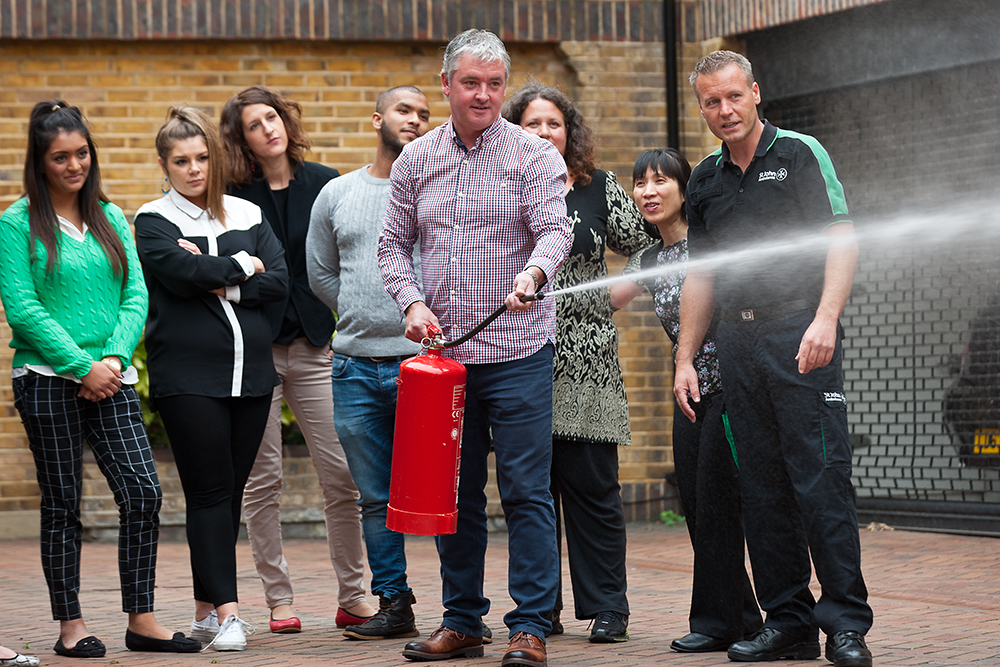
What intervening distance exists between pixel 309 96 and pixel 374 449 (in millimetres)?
4303

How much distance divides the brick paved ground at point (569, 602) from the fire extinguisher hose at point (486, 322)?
1162 millimetres

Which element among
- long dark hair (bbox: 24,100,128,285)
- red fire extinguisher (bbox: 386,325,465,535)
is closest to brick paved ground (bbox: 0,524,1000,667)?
red fire extinguisher (bbox: 386,325,465,535)

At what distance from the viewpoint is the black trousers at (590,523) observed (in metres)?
5.11

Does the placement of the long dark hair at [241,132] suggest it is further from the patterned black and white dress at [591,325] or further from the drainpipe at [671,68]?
the drainpipe at [671,68]

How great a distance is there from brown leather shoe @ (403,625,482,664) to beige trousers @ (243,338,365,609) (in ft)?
2.91

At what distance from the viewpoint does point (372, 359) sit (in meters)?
5.18

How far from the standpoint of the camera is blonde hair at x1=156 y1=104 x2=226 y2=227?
5.09 metres

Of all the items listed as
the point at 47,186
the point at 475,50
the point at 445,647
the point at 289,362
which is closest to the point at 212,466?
the point at 289,362

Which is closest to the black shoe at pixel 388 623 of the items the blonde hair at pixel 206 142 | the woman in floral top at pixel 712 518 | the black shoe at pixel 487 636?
the black shoe at pixel 487 636

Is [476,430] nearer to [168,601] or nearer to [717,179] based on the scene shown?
[717,179]

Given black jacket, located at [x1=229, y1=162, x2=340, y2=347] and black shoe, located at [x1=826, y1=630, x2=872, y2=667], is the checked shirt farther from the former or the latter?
black shoe, located at [x1=826, y1=630, x2=872, y2=667]

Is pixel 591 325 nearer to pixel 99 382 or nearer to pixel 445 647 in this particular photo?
pixel 445 647

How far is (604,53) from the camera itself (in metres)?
8.98

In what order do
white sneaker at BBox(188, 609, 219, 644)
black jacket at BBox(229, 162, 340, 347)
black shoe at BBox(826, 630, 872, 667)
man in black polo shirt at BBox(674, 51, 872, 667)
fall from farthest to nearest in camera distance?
black jacket at BBox(229, 162, 340, 347) → white sneaker at BBox(188, 609, 219, 644) → man in black polo shirt at BBox(674, 51, 872, 667) → black shoe at BBox(826, 630, 872, 667)
